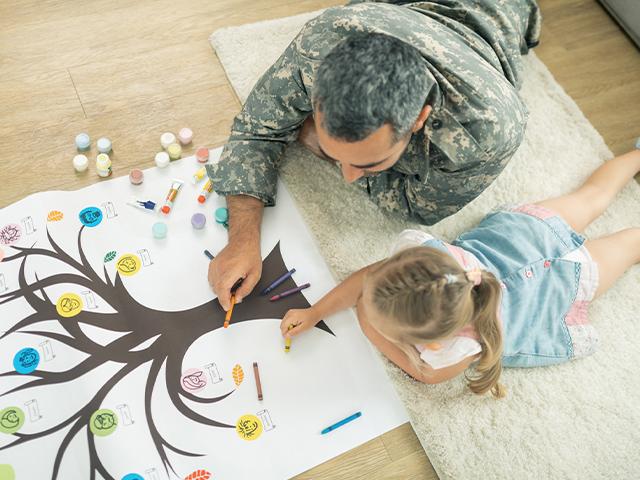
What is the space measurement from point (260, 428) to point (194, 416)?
134mm

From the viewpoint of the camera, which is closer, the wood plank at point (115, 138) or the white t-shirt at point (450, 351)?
the white t-shirt at point (450, 351)

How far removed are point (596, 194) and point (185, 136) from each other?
1.04 meters

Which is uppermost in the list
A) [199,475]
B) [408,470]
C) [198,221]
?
[198,221]

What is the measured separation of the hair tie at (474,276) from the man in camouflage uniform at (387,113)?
24 centimetres

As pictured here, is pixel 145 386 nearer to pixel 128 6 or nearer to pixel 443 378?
pixel 443 378

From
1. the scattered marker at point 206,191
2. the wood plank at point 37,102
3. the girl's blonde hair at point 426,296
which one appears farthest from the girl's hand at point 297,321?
the wood plank at point 37,102

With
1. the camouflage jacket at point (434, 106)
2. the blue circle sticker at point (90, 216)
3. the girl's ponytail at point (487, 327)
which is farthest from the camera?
the blue circle sticker at point (90, 216)

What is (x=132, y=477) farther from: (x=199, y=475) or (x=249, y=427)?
(x=249, y=427)

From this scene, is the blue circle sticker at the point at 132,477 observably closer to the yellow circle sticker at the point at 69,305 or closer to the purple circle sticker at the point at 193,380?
the purple circle sticker at the point at 193,380

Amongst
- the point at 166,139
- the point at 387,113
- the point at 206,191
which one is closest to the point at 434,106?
the point at 387,113

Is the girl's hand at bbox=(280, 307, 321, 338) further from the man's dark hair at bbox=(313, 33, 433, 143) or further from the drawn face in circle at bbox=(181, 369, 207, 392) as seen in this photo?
the man's dark hair at bbox=(313, 33, 433, 143)

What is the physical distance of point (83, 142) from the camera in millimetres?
1511

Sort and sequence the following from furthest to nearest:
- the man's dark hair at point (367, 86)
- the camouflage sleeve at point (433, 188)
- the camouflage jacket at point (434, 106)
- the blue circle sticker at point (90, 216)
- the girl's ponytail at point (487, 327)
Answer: the blue circle sticker at point (90, 216), the camouflage sleeve at point (433, 188), the camouflage jacket at point (434, 106), the girl's ponytail at point (487, 327), the man's dark hair at point (367, 86)

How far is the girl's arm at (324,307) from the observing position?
51.5 inches
